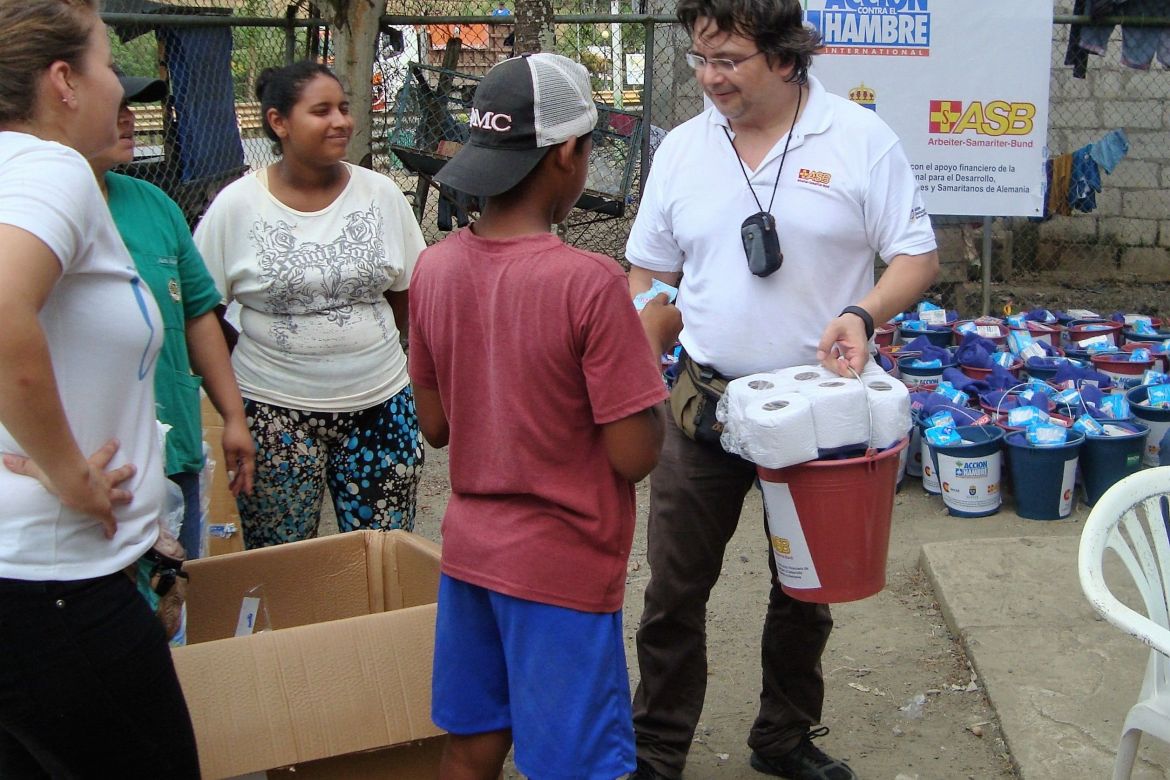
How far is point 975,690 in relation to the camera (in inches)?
144

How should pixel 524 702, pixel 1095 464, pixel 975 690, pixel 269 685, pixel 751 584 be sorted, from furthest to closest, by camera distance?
1. pixel 1095 464
2. pixel 751 584
3. pixel 975 690
4. pixel 269 685
5. pixel 524 702

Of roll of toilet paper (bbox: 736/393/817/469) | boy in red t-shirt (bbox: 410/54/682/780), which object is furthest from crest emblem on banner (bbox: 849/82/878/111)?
boy in red t-shirt (bbox: 410/54/682/780)

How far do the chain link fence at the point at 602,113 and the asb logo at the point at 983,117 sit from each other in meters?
0.65

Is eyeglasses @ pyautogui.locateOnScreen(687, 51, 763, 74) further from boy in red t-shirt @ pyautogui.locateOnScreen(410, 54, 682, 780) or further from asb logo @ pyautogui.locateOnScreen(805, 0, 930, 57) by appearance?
asb logo @ pyautogui.locateOnScreen(805, 0, 930, 57)

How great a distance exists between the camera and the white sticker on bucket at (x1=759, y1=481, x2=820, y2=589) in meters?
2.58

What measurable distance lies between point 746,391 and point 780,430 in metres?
0.16

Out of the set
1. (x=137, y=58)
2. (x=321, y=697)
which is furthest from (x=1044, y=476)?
(x=137, y=58)

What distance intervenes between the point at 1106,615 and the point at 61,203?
194 centimetres

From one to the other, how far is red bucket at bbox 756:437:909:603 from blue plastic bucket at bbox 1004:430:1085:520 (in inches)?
104

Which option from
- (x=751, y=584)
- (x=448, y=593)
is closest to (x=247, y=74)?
(x=751, y=584)

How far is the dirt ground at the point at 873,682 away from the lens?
10.9 feet

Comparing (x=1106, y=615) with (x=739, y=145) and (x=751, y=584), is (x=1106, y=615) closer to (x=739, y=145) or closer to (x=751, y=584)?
(x=739, y=145)

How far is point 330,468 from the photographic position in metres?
3.39

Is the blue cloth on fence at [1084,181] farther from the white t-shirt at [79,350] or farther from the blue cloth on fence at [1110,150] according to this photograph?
the white t-shirt at [79,350]
